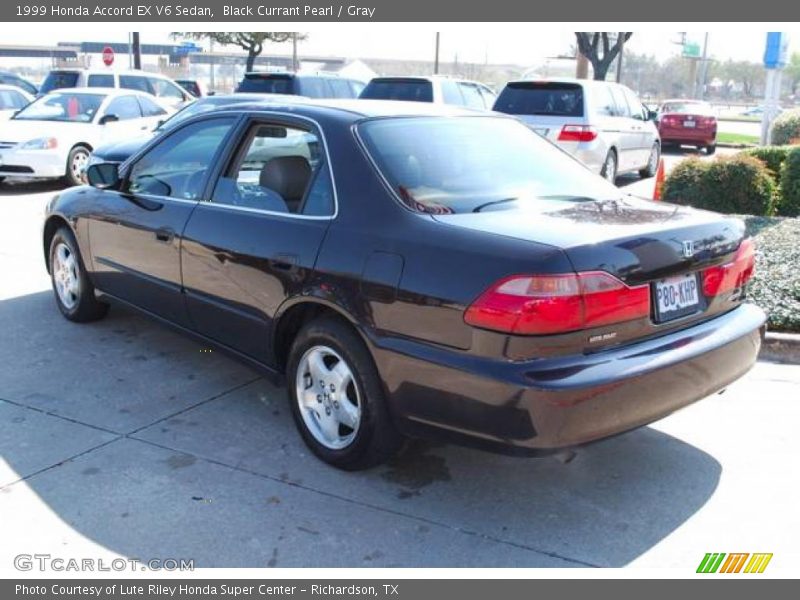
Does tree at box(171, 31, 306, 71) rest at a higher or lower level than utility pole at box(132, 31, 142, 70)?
higher

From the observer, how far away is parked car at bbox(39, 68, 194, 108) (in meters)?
16.7

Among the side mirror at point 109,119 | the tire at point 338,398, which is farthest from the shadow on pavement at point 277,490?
the side mirror at point 109,119

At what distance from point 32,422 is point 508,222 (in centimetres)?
277

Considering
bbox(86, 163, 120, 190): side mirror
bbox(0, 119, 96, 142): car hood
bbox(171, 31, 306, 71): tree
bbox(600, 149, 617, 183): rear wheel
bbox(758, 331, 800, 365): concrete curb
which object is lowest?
bbox(758, 331, 800, 365): concrete curb

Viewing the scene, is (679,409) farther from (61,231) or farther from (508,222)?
(61,231)

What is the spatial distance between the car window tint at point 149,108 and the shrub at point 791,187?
1037cm

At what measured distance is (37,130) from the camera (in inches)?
508

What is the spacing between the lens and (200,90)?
27312 mm

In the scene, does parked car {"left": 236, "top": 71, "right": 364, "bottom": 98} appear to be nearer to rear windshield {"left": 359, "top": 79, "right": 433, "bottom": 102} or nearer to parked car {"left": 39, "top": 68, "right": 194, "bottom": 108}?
rear windshield {"left": 359, "top": 79, "right": 433, "bottom": 102}

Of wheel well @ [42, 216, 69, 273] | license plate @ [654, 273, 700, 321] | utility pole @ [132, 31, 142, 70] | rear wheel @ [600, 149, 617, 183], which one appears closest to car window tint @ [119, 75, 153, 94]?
utility pole @ [132, 31, 142, 70]

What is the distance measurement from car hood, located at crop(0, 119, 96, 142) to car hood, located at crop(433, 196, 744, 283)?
1116 centimetres

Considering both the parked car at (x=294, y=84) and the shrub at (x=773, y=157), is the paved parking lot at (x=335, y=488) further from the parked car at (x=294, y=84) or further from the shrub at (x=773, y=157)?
the parked car at (x=294, y=84)

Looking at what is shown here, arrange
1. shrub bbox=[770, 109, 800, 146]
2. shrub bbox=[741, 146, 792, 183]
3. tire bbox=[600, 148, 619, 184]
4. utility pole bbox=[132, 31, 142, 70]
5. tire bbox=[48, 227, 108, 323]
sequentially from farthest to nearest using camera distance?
1. utility pole bbox=[132, 31, 142, 70]
2. shrub bbox=[770, 109, 800, 146]
3. tire bbox=[600, 148, 619, 184]
4. shrub bbox=[741, 146, 792, 183]
5. tire bbox=[48, 227, 108, 323]

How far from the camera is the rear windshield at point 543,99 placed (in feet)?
39.8
